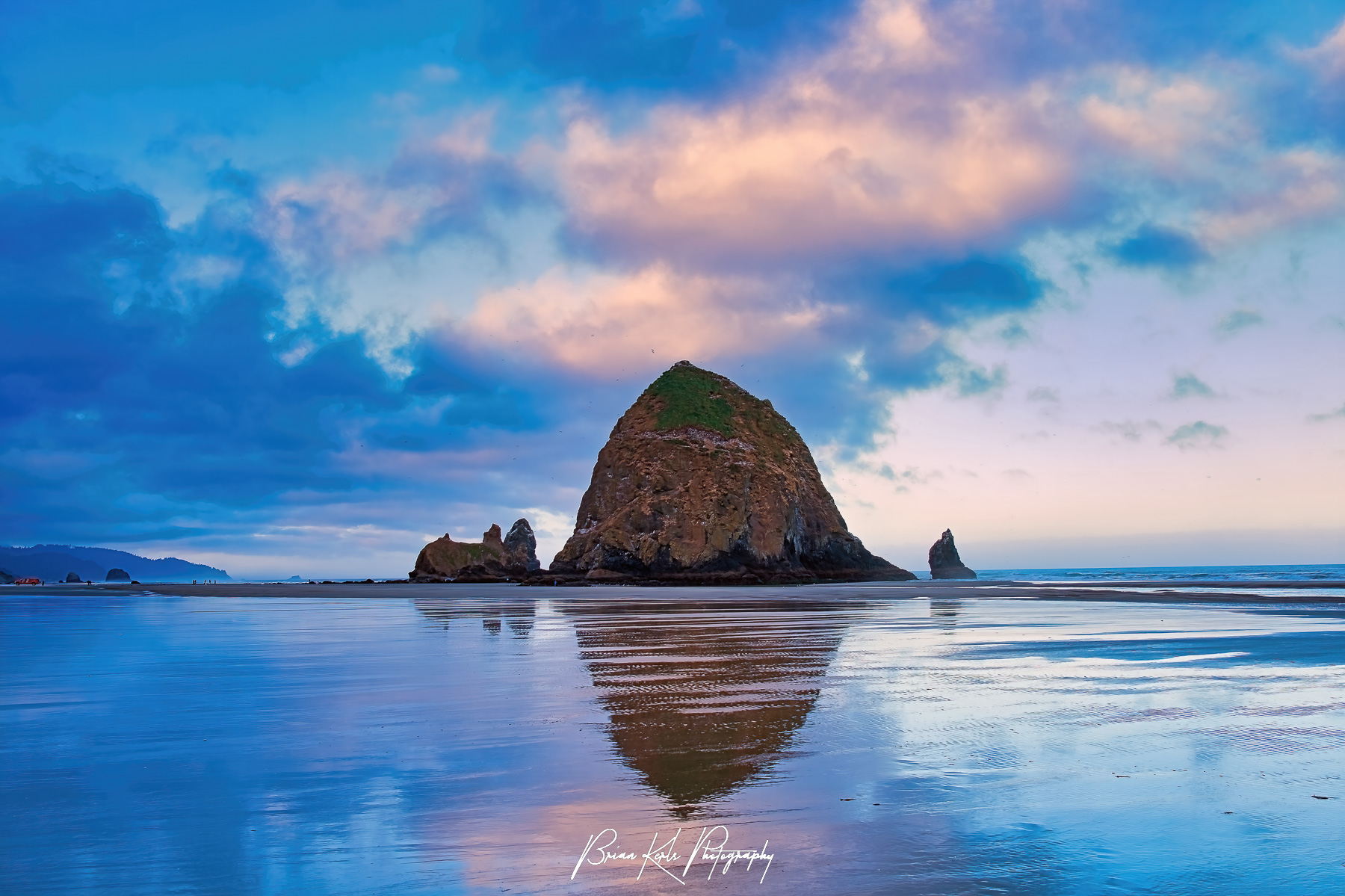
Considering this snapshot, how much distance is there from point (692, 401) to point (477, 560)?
3565cm

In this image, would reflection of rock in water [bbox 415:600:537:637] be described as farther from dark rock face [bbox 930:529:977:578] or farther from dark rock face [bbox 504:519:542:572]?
dark rock face [bbox 930:529:977:578]

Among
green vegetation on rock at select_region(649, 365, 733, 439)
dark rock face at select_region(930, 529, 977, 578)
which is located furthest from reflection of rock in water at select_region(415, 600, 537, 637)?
dark rock face at select_region(930, 529, 977, 578)

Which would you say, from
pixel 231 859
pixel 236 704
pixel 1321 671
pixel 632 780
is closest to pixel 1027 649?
pixel 1321 671

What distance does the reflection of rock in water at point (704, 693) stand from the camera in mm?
6492

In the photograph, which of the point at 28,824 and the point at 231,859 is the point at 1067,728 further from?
the point at 28,824

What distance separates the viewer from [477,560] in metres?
111

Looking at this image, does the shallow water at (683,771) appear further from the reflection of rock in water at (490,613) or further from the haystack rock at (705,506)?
the haystack rock at (705,506)

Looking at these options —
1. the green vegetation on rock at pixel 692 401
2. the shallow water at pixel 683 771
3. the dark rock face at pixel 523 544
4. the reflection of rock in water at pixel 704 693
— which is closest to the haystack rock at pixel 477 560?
the dark rock face at pixel 523 544

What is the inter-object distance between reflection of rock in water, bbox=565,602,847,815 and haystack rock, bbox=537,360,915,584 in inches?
2348

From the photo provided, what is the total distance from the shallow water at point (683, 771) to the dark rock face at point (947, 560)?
12198 centimetres

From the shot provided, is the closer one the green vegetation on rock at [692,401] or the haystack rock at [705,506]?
the haystack rock at [705,506]

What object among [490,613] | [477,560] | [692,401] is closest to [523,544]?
[477,560]

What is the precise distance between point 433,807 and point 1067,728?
5830 millimetres

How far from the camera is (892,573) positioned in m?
95.8
